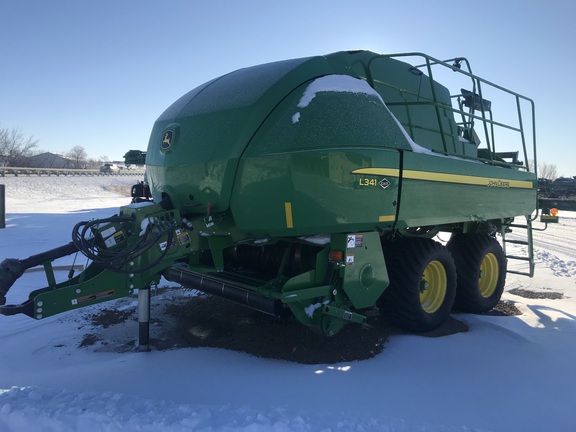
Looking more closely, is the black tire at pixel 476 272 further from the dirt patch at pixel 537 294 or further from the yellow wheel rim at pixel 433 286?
the dirt patch at pixel 537 294

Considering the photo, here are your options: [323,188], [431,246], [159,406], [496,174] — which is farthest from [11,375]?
[496,174]

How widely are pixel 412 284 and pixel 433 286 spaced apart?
0.65 metres

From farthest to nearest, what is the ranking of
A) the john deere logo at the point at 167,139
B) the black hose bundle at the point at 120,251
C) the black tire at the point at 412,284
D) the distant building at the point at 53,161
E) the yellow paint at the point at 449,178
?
the distant building at the point at 53,161, the black tire at the point at 412,284, the john deere logo at the point at 167,139, the yellow paint at the point at 449,178, the black hose bundle at the point at 120,251

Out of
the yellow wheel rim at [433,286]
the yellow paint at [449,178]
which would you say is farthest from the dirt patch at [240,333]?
the yellow paint at [449,178]

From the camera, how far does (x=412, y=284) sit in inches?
168

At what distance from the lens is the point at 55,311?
323cm

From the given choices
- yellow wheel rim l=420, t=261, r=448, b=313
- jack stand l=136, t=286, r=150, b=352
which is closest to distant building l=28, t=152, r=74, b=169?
jack stand l=136, t=286, r=150, b=352

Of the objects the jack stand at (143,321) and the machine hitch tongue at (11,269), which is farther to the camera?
the jack stand at (143,321)

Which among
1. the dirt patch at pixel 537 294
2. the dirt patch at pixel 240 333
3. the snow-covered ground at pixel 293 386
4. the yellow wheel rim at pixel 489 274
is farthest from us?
the dirt patch at pixel 537 294

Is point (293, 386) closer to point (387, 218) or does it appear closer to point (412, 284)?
point (387, 218)

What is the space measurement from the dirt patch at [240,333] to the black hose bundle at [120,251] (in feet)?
2.99

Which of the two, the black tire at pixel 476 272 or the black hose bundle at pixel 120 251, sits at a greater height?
the black hose bundle at pixel 120 251

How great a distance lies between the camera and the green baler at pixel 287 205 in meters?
3.37

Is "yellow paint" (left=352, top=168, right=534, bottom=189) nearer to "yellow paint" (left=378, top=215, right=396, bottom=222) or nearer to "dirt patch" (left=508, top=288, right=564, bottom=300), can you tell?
"yellow paint" (left=378, top=215, right=396, bottom=222)
